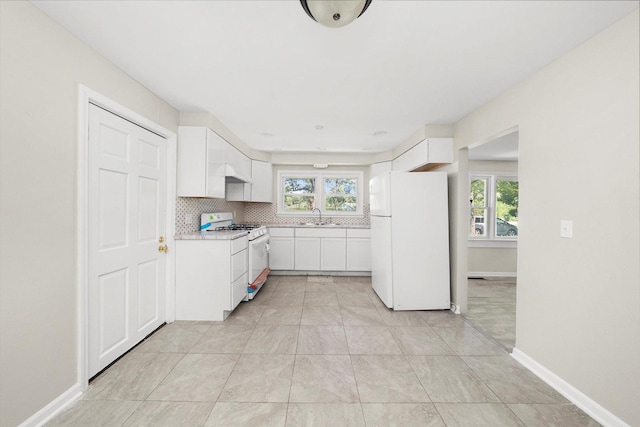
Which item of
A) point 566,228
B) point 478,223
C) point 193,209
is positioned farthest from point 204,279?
point 478,223

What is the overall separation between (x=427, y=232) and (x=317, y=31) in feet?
8.08

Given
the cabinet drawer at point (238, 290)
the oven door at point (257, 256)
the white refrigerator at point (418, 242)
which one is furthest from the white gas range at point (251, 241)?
the white refrigerator at point (418, 242)

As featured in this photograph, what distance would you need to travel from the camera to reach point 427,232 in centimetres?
310

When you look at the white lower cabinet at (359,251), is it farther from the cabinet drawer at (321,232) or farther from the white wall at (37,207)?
the white wall at (37,207)

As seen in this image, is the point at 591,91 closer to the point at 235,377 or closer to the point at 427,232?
the point at 427,232

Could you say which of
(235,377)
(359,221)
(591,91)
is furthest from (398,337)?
(359,221)

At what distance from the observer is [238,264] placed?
9.82 feet

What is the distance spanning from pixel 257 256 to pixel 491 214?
445 cm

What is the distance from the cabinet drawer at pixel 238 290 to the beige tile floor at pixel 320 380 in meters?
0.21

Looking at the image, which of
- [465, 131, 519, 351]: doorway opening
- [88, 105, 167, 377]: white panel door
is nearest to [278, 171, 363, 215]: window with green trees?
[465, 131, 519, 351]: doorway opening

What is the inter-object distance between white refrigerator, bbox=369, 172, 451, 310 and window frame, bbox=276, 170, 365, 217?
6.98 feet

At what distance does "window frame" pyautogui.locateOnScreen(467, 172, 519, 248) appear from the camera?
4.79m

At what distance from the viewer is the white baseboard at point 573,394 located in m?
1.44

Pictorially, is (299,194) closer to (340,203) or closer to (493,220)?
(340,203)
